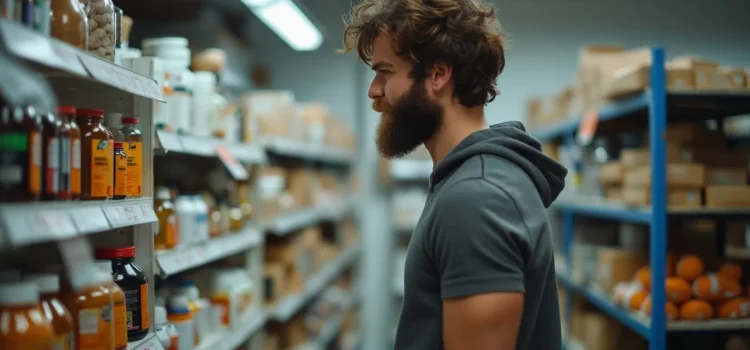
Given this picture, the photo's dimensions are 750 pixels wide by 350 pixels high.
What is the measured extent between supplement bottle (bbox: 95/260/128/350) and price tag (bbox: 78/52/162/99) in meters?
0.42

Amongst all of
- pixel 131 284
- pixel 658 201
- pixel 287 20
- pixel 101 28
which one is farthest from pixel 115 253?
pixel 287 20

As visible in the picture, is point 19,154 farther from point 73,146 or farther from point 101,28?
point 101,28

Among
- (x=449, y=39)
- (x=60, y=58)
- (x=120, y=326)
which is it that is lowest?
(x=120, y=326)

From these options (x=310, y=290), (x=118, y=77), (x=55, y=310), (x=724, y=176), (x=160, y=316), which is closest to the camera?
(x=55, y=310)

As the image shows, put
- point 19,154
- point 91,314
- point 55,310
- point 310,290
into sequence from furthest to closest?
point 310,290 < point 91,314 < point 55,310 < point 19,154

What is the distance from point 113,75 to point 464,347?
0.97 m

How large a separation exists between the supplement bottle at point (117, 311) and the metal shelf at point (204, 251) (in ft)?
1.30

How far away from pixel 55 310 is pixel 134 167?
0.56 m

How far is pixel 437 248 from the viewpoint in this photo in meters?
1.42

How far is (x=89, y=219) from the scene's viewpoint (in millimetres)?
1349

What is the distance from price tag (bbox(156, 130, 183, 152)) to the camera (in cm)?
202

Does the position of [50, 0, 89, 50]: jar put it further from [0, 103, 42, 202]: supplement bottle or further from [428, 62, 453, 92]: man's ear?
[428, 62, 453, 92]: man's ear

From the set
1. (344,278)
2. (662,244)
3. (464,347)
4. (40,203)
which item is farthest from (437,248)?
(344,278)

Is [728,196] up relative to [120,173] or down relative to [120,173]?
down
